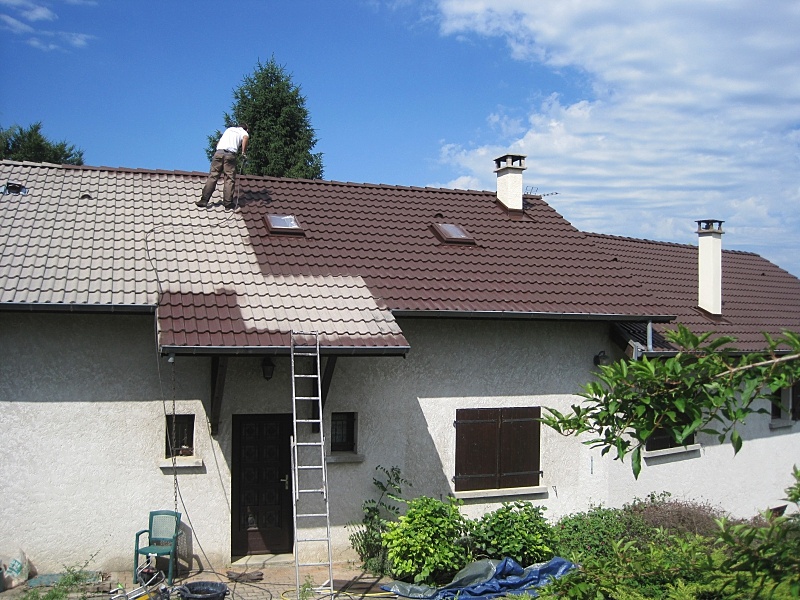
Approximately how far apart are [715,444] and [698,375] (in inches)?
493

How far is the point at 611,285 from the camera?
13.6 m

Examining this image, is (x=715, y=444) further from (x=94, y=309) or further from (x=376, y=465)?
(x=94, y=309)

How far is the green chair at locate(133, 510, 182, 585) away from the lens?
989cm

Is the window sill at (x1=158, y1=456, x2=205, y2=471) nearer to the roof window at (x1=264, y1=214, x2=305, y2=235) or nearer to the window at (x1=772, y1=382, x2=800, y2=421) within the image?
the roof window at (x1=264, y1=214, x2=305, y2=235)

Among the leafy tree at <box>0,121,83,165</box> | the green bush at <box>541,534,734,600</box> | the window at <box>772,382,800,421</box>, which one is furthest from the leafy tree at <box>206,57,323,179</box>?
the green bush at <box>541,534,734,600</box>

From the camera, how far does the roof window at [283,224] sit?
12.8 metres

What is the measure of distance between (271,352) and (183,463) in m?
2.16

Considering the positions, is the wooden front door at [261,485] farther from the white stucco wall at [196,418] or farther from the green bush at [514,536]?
the green bush at [514,536]

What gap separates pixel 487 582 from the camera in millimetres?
9961

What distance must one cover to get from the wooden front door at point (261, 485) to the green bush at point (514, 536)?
2815 mm

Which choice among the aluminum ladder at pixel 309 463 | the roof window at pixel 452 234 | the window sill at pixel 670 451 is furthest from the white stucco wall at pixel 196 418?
the roof window at pixel 452 234

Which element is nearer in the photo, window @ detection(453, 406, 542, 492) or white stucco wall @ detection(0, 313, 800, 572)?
white stucco wall @ detection(0, 313, 800, 572)

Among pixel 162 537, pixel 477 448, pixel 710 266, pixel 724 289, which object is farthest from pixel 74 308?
pixel 724 289

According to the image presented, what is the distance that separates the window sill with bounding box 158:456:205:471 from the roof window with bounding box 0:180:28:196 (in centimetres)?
535
